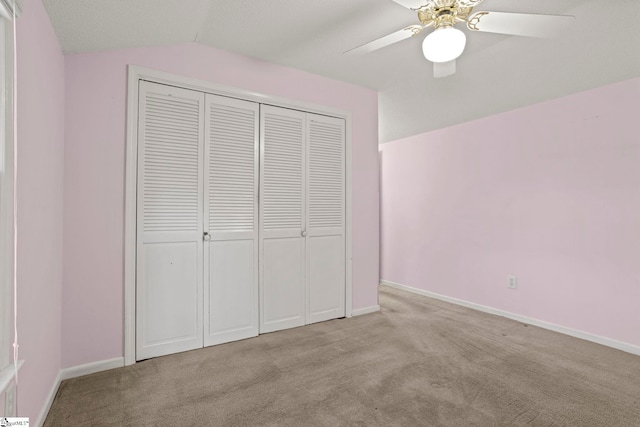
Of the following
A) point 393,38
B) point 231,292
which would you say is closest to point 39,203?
point 231,292

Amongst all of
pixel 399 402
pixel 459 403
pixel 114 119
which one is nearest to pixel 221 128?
pixel 114 119

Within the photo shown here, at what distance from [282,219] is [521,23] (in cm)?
219

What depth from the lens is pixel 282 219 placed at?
119 inches

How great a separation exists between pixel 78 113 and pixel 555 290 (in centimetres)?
422

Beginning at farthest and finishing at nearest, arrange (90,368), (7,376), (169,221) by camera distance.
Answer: (169,221), (90,368), (7,376)

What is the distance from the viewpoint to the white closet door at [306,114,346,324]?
10.5 feet

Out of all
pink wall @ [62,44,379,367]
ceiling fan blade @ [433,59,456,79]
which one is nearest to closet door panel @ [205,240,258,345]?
pink wall @ [62,44,379,367]

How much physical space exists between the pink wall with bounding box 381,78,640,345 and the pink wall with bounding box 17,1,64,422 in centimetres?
388

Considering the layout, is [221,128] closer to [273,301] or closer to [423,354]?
[273,301]

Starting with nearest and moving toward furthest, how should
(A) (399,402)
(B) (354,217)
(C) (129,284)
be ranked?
1. (A) (399,402)
2. (C) (129,284)
3. (B) (354,217)

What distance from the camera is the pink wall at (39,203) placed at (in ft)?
4.62

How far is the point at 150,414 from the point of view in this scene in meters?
1.77

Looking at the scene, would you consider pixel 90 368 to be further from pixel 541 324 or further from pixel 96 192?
pixel 541 324

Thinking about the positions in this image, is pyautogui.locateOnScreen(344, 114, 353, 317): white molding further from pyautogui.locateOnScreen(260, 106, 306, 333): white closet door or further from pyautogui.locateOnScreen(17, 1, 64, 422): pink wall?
pyautogui.locateOnScreen(17, 1, 64, 422): pink wall
